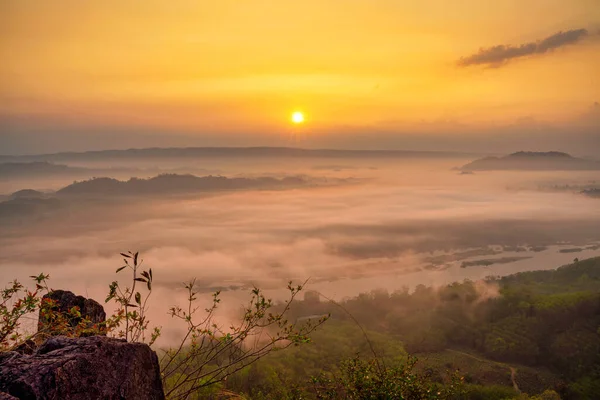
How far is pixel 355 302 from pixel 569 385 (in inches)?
2858

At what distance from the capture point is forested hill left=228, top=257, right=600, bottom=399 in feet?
282

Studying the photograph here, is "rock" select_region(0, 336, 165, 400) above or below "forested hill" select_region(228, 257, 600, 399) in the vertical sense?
above

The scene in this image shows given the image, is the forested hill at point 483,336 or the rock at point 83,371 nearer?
the rock at point 83,371

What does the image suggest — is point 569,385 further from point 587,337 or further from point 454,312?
point 454,312

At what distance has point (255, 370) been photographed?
68.8 meters

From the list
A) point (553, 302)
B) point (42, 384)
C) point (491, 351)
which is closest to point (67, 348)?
point (42, 384)

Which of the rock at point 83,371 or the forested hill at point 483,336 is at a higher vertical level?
the rock at point 83,371

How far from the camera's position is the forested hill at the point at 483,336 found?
85875 millimetres

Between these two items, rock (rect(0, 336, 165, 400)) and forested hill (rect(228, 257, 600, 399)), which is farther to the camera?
forested hill (rect(228, 257, 600, 399))

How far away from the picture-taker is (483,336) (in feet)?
387

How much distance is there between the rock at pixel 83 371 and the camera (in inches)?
197

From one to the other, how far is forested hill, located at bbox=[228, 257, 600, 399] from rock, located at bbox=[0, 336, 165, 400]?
188 ft

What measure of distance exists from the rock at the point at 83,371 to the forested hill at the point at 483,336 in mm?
57336

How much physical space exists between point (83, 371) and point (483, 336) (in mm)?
127471
